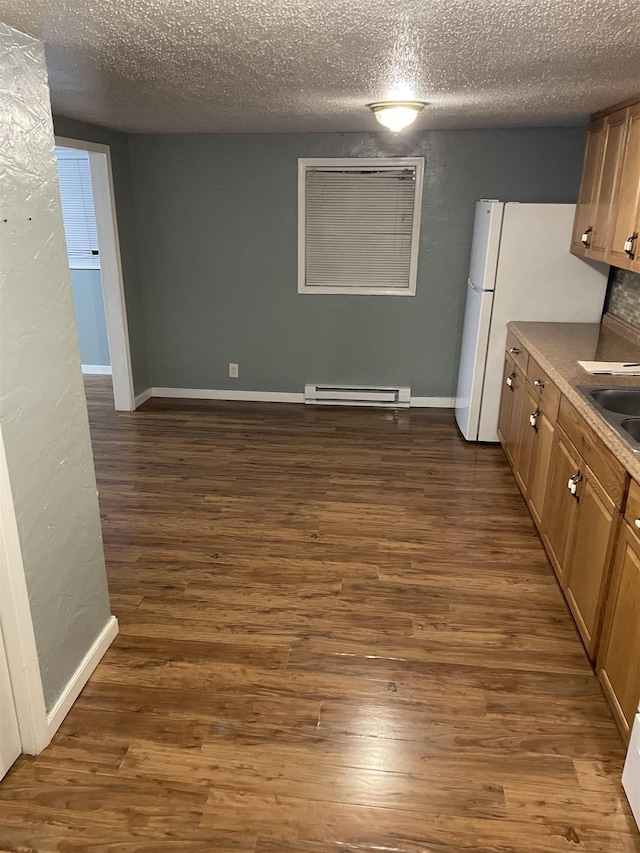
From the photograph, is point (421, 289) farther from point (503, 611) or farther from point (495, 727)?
point (495, 727)

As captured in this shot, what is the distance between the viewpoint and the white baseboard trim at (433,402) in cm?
525

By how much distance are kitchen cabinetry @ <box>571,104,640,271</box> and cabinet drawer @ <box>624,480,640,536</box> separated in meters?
1.36

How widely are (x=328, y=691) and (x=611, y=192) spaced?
9.12ft

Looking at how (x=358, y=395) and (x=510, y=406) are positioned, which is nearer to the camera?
(x=510, y=406)

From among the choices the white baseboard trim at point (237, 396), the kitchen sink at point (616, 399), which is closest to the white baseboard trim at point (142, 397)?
the white baseboard trim at point (237, 396)

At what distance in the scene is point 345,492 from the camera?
12.5ft

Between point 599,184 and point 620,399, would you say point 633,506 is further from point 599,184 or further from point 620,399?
point 599,184

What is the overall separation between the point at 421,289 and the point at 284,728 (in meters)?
3.64

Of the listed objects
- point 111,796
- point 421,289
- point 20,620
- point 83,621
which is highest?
point 421,289

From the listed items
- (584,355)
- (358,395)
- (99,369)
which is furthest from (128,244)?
(584,355)

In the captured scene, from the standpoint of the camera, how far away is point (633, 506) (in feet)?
6.35

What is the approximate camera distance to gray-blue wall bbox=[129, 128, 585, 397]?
15.1 feet

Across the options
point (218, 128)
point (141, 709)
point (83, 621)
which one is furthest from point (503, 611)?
point (218, 128)

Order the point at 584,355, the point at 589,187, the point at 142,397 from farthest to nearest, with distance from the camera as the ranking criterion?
the point at 142,397 → the point at 589,187 → the point at 584,355
